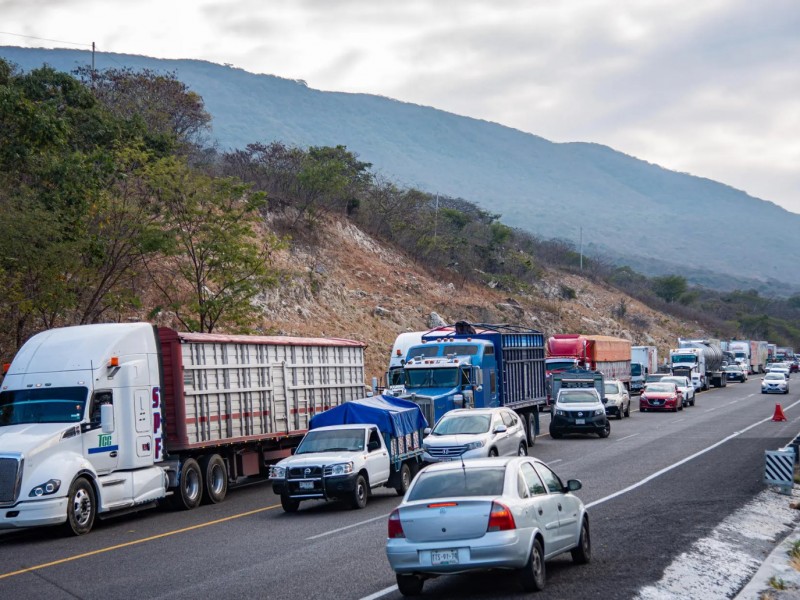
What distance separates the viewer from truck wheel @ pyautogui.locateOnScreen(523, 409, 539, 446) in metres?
32.3

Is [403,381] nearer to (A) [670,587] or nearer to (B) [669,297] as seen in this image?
(A) [670,587]

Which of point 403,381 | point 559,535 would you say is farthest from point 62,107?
point 559,535

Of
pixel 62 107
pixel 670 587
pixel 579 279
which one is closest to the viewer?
pixel 670 587

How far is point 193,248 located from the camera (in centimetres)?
3656

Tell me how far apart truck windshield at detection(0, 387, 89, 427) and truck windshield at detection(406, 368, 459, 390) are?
11259 mm

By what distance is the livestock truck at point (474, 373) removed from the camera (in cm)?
2767

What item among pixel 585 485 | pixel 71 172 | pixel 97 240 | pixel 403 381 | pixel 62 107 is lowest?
pixel 585 485

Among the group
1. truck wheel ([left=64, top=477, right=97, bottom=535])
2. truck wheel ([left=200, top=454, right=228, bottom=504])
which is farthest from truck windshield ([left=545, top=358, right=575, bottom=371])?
truck wheel ([left=64, top=477, right=97, bottom=535])

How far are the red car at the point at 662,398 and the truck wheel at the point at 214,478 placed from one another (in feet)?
101

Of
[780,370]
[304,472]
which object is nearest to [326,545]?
[304,472]

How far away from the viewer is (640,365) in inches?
2714

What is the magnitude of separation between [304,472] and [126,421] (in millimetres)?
3639

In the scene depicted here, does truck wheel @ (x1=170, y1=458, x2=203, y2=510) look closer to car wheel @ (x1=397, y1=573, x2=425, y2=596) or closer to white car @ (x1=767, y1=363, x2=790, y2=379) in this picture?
car wheel @ (x1=397, y1=573, x2=425, y2=596)

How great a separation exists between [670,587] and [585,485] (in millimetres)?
10109
